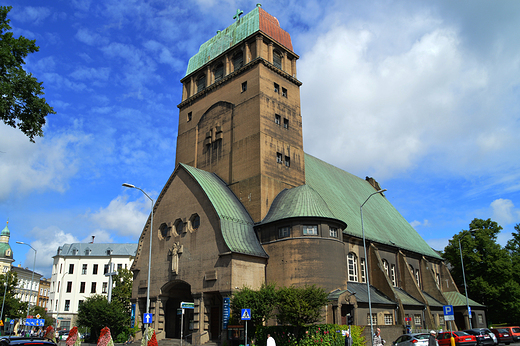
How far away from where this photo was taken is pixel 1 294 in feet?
183

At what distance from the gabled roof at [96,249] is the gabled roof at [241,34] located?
53413mm

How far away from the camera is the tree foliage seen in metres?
52.2

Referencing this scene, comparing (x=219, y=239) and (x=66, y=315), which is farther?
(x=66, y=315)

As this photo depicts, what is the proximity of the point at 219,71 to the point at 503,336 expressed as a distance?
35978 mm

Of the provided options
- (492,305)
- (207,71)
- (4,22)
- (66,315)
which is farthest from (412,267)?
(66,315)

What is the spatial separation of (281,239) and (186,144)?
1729cm

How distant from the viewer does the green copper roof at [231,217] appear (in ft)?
106

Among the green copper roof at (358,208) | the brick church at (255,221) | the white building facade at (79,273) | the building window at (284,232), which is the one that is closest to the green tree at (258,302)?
the brick church at (255,221)

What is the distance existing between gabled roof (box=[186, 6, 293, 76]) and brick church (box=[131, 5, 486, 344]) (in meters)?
0.16

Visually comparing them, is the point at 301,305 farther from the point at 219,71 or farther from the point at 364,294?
the point at 219,71

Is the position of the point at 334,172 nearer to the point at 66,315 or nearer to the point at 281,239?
the point at 281,239

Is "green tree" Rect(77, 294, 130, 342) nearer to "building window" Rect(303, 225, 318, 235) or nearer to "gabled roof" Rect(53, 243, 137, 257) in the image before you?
"building window" Rect(303, 225, 318, 235)

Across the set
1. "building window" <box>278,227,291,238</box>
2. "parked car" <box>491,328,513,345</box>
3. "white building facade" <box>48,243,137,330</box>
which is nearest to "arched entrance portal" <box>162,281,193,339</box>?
"building window" <box>278,227,291,238</box>

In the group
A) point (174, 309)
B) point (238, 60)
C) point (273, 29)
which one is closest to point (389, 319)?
point (174, 309)
